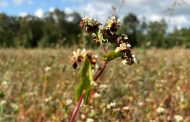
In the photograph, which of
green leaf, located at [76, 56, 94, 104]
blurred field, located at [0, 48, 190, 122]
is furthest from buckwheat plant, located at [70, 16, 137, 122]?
blurred field, located at [0, 48, 190, 122]

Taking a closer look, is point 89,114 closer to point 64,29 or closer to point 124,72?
point 124,72

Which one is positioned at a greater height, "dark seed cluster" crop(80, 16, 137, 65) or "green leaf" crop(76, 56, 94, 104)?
"dark seed cluster" crop(80, 16, 137, 65)

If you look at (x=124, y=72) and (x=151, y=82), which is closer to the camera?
(x=151, y=82)

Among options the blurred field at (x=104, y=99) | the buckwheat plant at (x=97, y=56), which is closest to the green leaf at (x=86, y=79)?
the buckwheat plant at (x=97, y=56)

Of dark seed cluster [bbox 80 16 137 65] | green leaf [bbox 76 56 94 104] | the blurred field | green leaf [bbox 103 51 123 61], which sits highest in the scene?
dark seed cluster [bbox 80 16 137 65]

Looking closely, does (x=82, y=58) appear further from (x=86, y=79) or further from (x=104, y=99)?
(x=104, y=99)

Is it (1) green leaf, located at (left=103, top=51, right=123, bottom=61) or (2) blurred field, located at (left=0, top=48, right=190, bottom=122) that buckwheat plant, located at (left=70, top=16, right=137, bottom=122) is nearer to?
(1) green leaf, located at (left=103, top=51, right=123, bottom=61)

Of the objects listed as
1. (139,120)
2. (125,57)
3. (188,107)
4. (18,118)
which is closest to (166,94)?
(188,107)

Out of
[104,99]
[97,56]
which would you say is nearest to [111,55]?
[97,56]
